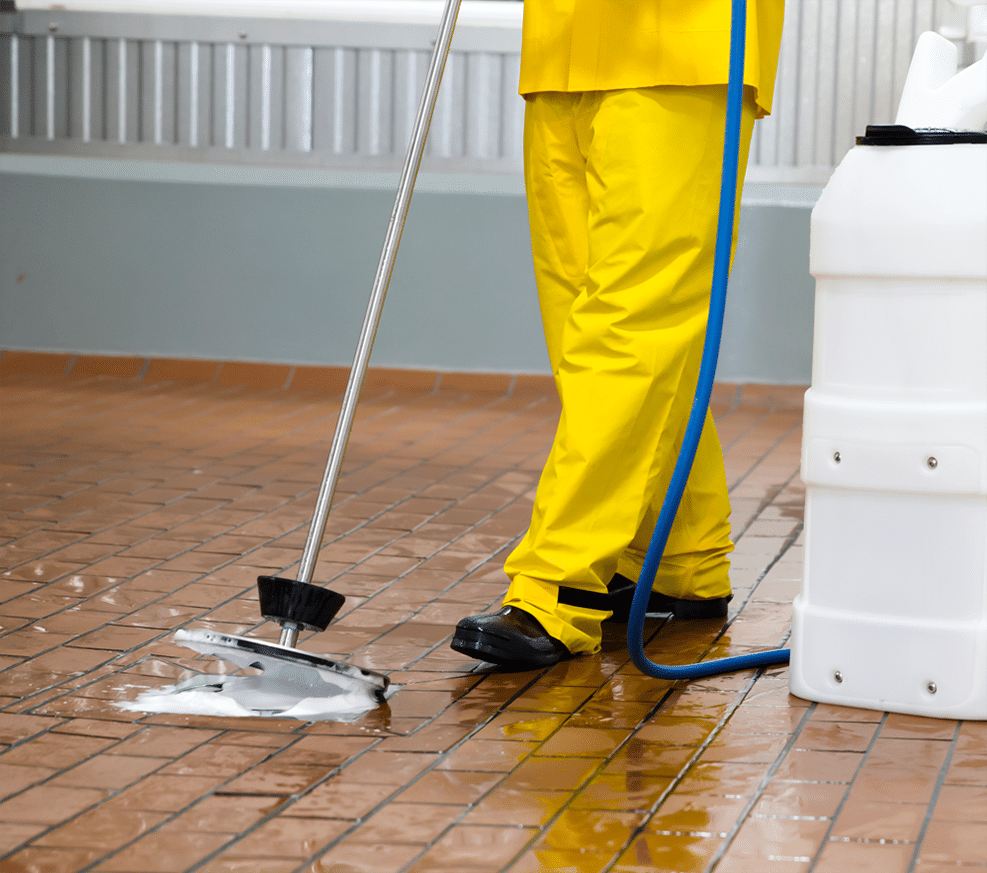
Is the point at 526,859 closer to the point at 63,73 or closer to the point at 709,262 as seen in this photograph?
the point at 709,262

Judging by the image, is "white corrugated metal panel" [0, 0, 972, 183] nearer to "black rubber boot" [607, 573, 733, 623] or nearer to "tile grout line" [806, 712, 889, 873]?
"black rubber boot" [607, 573, 733, 623]

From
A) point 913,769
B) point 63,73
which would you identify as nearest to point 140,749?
point 913,769

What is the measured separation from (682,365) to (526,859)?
92 cm

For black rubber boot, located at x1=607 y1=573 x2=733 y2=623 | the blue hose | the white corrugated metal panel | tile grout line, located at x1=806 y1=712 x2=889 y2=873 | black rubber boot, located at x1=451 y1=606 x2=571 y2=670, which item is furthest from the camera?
the white corrugated metal panel

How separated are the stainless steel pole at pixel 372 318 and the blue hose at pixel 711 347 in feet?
1.33

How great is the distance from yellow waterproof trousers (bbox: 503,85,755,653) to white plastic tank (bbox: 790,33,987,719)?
233 millimetres

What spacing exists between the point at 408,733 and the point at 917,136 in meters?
1.00

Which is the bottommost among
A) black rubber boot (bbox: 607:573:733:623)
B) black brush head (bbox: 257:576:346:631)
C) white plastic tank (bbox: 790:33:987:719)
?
black rubber boot (bbox: 607:573:733:623)

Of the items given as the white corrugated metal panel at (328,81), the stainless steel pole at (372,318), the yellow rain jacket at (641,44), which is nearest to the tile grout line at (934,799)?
the stainless steel pole at (372,318)

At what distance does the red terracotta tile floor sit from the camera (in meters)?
1.54

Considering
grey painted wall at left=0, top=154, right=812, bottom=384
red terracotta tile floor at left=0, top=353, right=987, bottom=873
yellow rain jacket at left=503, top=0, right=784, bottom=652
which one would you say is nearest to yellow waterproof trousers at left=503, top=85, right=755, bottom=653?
yellow rain jacket at left=503, top=0, right=784, bottom=652

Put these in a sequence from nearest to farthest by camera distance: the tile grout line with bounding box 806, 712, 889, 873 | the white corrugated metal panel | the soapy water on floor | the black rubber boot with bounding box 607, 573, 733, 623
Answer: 1. the tile grout line with bounding box 806, 712, 889, 873
2. the soapy water on floor
3. the black rubber boot with bounding box 607, 573, 733, 623
4. the white corrugated metal panel

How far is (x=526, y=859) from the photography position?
1503mm

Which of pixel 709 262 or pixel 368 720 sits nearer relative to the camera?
pixel 368 720
